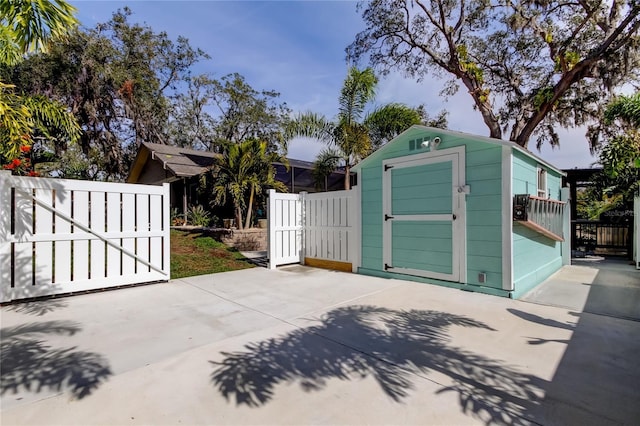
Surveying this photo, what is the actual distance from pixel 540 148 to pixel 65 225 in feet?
54.0

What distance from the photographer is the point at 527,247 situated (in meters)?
4.71

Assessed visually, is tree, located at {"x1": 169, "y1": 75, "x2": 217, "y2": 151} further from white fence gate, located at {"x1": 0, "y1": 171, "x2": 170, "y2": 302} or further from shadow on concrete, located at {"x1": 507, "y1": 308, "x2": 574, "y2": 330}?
shadow on concrete, located at {"x1": 507, "y1": 308, "x2": 574, "y2": 330}

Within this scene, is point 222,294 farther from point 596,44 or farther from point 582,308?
point 596,44

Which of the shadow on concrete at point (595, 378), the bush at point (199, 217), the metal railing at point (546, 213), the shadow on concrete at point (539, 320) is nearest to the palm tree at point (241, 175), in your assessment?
the bush at point (199, 217)

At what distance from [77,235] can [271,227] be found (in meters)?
3.20

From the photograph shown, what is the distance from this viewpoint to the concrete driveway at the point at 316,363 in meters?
1.83

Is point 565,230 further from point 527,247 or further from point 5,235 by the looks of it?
point 5,235

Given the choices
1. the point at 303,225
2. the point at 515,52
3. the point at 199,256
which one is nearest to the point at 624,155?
the point at 515,52

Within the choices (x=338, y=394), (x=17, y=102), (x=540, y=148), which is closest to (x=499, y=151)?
(x=338, y=394)

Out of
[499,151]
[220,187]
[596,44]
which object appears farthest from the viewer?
[596,44]

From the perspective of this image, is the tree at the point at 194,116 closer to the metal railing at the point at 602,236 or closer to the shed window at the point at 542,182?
the shed window at the point at 542,182

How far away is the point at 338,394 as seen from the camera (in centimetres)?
200

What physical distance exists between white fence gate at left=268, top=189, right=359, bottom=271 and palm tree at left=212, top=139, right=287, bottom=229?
3.03m

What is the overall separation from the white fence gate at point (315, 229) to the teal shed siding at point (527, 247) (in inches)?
104
